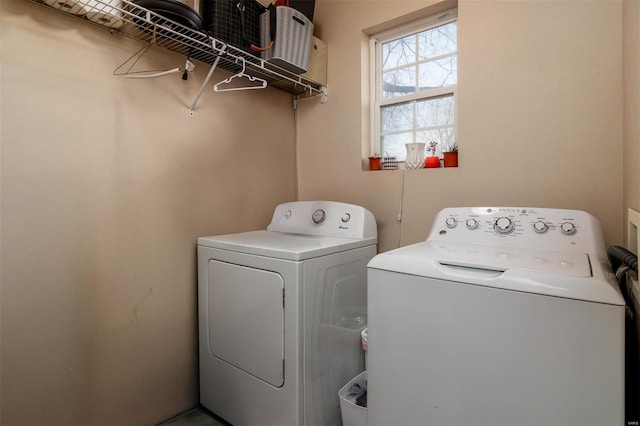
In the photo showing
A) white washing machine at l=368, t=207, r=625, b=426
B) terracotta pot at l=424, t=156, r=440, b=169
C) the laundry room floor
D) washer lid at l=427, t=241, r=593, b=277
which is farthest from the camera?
terracotta pot at l=424, t=156, r=440, b=169

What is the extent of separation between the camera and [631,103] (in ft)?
3.73

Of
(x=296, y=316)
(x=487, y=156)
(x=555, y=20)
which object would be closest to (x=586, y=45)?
(x=555, y=20)

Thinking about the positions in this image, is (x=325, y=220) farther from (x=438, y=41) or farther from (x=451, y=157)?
(x=438, y=41)

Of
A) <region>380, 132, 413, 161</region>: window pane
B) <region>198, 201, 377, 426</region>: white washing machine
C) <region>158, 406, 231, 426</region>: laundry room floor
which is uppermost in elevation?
<region>380, 132, 413, 161</region>: window pane

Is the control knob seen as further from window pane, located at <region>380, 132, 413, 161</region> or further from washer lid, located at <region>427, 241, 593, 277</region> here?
window pane, located at <region>380, 132, 413, 161</region>

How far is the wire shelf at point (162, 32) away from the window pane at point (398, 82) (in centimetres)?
63

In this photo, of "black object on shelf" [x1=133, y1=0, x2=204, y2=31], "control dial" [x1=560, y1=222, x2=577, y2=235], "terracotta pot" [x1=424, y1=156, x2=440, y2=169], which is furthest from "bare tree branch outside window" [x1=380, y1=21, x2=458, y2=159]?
"black object on shelf" [x1=133, y1=0, x2=204, y2=31]

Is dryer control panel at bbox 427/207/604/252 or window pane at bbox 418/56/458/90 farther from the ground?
window pane at bbox 418/56/458/90

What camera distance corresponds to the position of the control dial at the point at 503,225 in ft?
4.44

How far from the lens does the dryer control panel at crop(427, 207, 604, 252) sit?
125cm

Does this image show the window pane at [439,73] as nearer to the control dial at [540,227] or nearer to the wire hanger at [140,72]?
the control dial at [540,227]

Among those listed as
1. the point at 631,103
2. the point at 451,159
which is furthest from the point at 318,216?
the point at 631,103

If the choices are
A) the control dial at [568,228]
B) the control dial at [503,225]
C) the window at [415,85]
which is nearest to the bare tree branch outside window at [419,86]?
the window at [415,85]

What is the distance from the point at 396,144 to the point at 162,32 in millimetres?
1465
